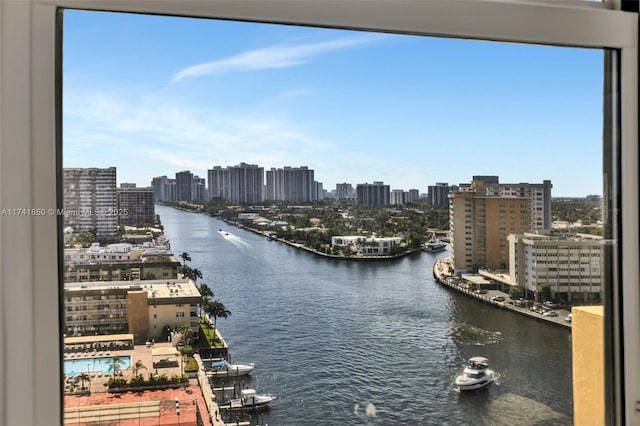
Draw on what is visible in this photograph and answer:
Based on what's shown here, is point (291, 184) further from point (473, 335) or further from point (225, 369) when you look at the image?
point (473, 335)

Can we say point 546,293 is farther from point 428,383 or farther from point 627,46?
point 627,46

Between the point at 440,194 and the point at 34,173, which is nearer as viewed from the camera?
the point at 34,173

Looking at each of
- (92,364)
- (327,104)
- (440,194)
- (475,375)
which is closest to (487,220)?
(440,194)

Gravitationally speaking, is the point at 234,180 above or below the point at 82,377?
above

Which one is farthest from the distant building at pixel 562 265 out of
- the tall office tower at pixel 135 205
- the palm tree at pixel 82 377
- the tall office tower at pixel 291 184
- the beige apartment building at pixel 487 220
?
the palm tree at pixel 82 377

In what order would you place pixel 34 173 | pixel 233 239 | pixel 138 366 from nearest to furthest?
pixel 34 173, pixel 138 366, pixel 233 239

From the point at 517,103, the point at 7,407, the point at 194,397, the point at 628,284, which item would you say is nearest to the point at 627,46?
the point at 517,103
